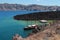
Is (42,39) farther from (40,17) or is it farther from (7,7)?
(7,7)

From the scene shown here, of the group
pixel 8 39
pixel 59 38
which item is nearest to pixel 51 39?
pixel 59 38

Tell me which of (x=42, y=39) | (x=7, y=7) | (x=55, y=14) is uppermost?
(x=42, y=39)

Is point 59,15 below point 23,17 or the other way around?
the other way around

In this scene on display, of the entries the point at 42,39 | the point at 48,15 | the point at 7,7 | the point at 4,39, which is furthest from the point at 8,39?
the point at 7,7

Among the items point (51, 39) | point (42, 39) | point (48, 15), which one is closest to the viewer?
point (51, 39)

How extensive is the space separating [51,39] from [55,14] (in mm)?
40484

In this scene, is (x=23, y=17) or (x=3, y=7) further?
(x=3, y=7)

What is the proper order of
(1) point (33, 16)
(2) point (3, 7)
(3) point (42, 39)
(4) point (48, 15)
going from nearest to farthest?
(3) point (42, 39) → (4) point (48, 15) → (1) point (33, 16) → (2) point (3, 7)

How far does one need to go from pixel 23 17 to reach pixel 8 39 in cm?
3558

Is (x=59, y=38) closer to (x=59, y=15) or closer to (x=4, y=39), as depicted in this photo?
(x=4, y=39)

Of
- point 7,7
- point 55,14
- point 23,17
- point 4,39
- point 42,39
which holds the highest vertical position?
point 42,39

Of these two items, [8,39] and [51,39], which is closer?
[51,39]

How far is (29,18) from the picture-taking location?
53.5 meters

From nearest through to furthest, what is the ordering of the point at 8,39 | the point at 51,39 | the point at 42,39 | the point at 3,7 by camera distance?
the point at 51,39 < the point at 42,39 < the point at 8,39 < the point at 3,7
